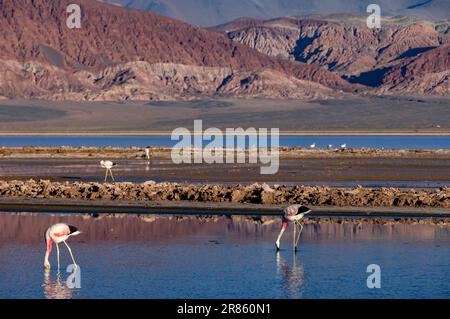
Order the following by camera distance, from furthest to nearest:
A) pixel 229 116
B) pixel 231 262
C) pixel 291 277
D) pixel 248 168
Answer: pixel 229 116, pixel 248 168, pixel 231 262, pixel 291 277

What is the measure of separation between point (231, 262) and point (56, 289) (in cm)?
387

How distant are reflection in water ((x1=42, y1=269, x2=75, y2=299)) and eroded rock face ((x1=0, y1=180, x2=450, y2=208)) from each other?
12667 millimetres

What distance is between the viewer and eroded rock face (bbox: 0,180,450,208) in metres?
28.6

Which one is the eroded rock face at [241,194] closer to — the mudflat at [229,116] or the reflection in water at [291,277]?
the reflection in water at [291,277]

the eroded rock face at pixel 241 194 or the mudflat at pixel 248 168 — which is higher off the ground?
the mudflat at pixel 248 168

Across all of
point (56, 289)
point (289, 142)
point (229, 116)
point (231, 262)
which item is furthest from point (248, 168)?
Answer: point (229, 116)

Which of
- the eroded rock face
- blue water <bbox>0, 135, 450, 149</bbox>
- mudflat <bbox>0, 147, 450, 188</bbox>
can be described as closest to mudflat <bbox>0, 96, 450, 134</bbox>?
blue water <bbox>0, 135, 450, 149</bbox>

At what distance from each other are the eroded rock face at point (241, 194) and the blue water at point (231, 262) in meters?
4.17

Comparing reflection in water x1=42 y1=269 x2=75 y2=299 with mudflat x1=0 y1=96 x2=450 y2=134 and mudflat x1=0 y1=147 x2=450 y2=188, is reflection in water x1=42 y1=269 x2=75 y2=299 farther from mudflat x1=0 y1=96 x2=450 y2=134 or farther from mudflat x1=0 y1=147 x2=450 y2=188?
mudflat x1=0 y1=96 x2=450 y2=134

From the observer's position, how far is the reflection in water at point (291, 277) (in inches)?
623

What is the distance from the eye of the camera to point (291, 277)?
17078 millimetres

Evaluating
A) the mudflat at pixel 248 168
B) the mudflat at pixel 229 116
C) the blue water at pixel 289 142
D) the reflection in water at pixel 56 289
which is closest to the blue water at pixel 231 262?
the reflection in water at pixel 56 289

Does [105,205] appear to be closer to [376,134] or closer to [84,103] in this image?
[376,134]

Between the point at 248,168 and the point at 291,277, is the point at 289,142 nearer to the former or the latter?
the point at 248,168
